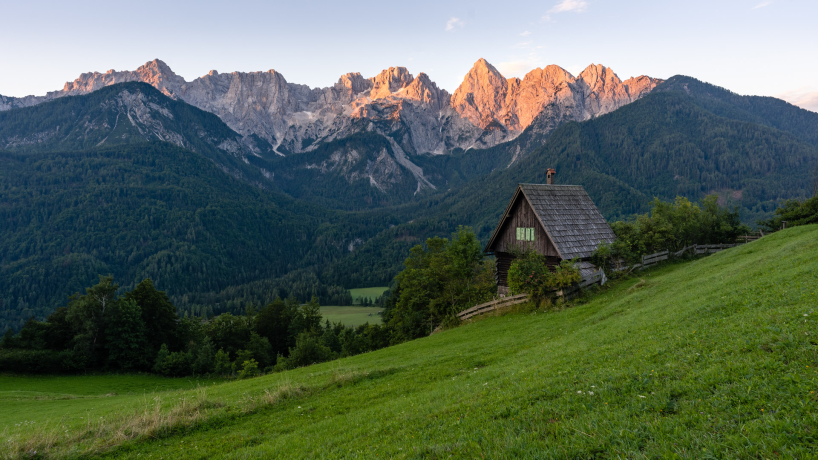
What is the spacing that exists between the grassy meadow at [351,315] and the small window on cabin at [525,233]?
363ft

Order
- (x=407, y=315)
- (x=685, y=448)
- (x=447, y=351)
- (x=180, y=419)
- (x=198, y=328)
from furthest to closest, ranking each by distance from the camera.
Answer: (x=198, y=328) < (x=407, y=315) < (x=447, y=351) < (x=180, y=419) < (x=685, y=448)

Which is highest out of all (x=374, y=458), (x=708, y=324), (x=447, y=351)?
(x=708, y=324)

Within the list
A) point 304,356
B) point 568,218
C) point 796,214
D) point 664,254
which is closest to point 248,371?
point 304,356

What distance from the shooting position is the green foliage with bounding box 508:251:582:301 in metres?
28.0

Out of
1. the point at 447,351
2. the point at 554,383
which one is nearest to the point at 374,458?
the point at 554,383

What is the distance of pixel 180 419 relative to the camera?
1384 cm

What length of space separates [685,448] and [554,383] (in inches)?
185

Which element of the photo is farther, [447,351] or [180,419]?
[447,351]

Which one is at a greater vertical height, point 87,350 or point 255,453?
point 255,453

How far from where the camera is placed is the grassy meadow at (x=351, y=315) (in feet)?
473

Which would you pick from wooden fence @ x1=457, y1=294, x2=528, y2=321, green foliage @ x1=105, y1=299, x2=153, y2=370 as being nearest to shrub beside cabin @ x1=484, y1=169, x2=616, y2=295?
wooden fence @ x1=457, y1=294, x2=528, y2=321

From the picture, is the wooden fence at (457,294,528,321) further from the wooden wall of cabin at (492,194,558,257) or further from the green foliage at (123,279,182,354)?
the green foliage at (123,279,182,354)

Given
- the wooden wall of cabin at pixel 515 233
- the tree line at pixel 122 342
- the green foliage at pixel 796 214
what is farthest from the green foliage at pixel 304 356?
the green foliage at pixel 796 214

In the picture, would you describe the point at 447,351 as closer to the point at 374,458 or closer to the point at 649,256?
the point at 374,458
